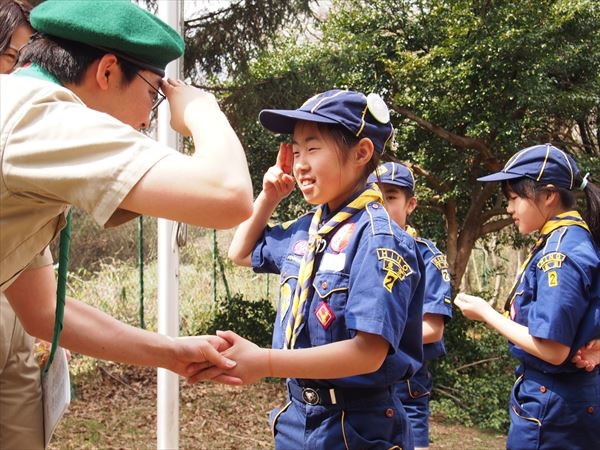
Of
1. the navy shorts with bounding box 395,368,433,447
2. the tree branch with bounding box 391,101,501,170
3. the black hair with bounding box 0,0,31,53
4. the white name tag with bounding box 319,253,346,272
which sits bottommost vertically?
the navy shorts with bounding box 395,368,433,447

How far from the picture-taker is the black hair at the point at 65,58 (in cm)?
155

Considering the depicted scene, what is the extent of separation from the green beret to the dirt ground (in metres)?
4.71

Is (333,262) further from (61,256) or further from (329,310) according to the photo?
(61,256)

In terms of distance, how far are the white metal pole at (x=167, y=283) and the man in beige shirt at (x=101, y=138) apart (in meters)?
2.21

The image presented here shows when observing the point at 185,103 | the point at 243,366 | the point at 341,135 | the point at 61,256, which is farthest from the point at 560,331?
the point at 61,256

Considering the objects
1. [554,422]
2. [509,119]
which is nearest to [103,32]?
[554,422]

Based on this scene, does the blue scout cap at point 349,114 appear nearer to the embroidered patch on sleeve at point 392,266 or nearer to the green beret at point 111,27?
the embroidered patch on sleeve at point 392,266

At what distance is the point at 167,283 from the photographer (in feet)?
12.9

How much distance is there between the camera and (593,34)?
8.59 metres

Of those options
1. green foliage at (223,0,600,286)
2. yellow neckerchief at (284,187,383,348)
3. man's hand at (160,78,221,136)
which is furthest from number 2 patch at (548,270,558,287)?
green foliage at (223,0,600,286)

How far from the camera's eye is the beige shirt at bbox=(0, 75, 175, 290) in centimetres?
127

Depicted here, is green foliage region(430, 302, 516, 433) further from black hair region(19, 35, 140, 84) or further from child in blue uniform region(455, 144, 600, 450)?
black hair region(19, 35, 140, 84)

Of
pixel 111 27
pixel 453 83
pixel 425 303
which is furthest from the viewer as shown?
pixel 453 83

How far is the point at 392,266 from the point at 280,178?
759 millimetres
